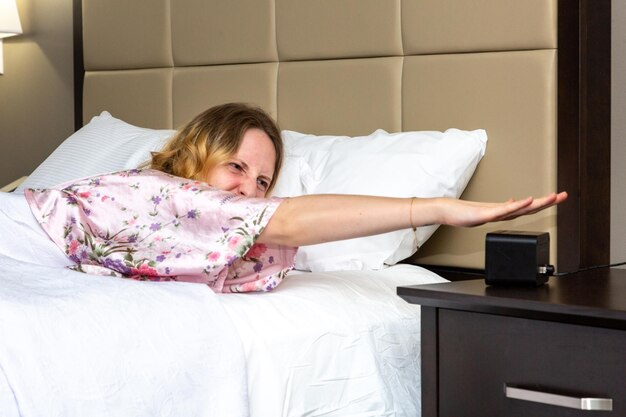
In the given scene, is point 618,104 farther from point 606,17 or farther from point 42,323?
point 42,323

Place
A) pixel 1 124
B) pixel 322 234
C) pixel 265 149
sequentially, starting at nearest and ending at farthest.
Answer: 1. pixel 322 234
2. pixel 265 149
3. pixel 1 124

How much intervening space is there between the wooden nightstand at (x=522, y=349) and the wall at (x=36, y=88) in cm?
212

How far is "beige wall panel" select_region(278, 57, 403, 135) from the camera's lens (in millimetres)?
2203

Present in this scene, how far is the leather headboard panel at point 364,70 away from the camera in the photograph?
6.35ft

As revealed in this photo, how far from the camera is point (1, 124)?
334cm

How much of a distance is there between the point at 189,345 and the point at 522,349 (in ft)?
1.64

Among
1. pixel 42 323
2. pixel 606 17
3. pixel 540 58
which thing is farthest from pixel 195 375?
pixel 606 17

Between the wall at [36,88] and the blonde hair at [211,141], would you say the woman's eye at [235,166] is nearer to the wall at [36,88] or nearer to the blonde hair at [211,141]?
the blonde hair at [211,141]

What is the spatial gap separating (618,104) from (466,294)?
76 cm

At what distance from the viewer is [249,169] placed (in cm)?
178

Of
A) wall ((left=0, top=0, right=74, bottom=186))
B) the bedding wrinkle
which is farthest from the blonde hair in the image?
wall ((left=0, top=0, right=74, bottom=186))

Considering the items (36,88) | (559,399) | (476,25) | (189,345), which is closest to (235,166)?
(189,345)

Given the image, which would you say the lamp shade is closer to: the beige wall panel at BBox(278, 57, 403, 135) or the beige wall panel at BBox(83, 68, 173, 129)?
the beige wall panel at BBox(83, 68, 173, 129)

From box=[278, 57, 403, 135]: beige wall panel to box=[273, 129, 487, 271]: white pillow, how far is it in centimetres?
15
